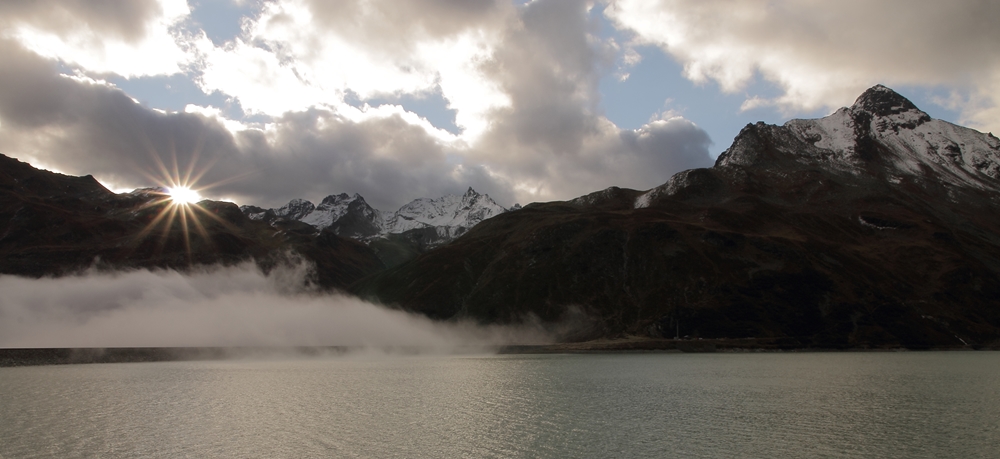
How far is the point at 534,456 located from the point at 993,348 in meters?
211

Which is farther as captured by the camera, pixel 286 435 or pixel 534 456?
pixel 286 435

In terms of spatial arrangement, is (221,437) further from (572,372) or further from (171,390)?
(572,372)

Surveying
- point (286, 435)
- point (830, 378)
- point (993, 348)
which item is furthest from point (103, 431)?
point (993, 348)

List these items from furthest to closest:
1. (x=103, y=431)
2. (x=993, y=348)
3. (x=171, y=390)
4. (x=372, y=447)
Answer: (x=993, y=348), (x=171, y=390), (x=103, y=431), (x=372, y=447)

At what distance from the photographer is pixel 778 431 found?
50656 mm

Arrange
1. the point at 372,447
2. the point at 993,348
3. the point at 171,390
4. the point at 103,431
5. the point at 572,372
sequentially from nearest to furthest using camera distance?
the point at 372,447, the point at 103,431, the point at 171,390, the point at 572,372, the point at 993,348

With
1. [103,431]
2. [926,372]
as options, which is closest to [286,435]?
[103,431]

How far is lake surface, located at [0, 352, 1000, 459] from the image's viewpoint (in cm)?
4612

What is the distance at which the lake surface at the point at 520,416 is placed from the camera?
46.1 meters

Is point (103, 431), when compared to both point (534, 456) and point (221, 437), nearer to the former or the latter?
point (221, 437)

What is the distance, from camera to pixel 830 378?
9306 cm

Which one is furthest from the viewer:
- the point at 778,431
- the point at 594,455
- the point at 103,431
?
the point at 103,431

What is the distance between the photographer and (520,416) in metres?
60.3

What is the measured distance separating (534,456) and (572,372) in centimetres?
6965
